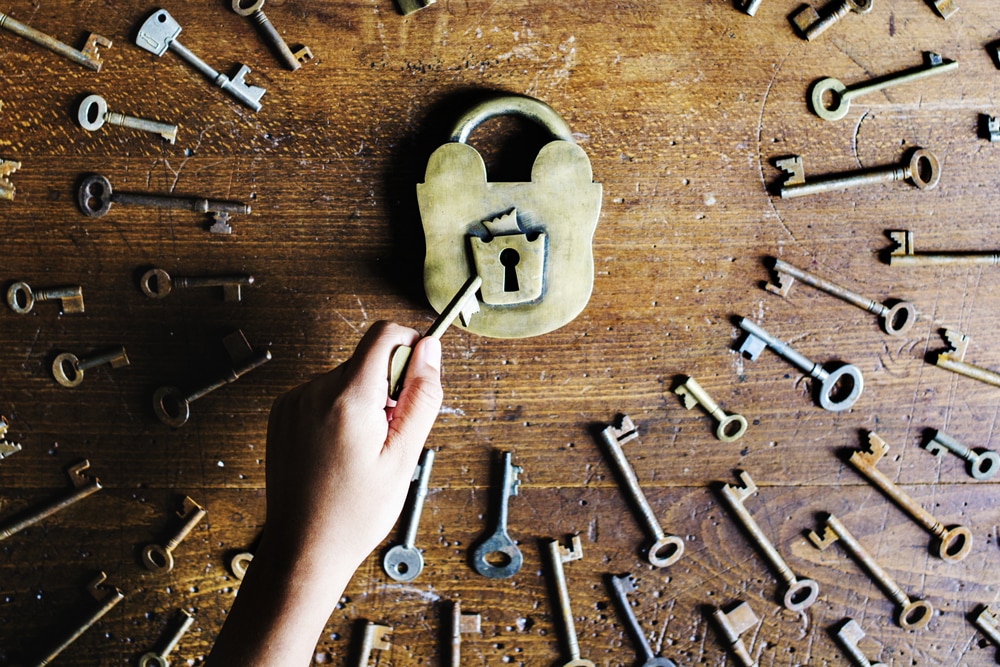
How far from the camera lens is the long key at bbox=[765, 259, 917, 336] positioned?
1.13 metres

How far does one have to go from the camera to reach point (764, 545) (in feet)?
3.83

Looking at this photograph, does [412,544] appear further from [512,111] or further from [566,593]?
[512,111]

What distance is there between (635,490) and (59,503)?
94 centimetres

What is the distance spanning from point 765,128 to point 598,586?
787 mm

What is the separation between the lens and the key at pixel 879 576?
117cm

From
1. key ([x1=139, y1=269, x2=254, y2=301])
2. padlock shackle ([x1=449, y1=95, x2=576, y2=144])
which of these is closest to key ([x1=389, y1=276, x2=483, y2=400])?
padlock shackle ([x1=449, y1=95, x2=576, y2=144])

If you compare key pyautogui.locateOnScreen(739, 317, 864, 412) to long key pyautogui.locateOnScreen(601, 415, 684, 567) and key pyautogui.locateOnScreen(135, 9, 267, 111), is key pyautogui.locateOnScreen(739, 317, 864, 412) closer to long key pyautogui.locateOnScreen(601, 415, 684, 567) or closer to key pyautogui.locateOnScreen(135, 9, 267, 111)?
long key pyautogui.locateOnScreen(601, 415, 684, 567)

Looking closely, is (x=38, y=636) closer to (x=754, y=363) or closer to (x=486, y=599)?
(x=486, y=599)

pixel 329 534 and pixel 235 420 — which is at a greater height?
pixel 235 420

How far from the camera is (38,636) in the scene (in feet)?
3.89

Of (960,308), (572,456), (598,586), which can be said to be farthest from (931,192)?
(598,586)

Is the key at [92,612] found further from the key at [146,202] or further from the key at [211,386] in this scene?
the key at [146,202]

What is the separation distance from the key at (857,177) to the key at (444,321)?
515 mm

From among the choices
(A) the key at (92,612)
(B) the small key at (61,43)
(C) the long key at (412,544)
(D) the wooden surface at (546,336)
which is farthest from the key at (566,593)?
(B) the small key at (61,43)
